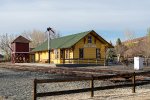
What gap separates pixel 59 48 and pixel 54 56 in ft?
12.6

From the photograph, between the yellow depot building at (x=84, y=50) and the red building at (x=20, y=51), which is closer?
the yellow depot building at (x=84, y=50)

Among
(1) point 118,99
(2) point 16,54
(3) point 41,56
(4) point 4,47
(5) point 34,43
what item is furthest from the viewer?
(5) point 34,43

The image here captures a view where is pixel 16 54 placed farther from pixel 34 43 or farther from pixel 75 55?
pixel 34 43

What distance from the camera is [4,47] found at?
115438mm

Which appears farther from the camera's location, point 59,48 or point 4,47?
point 4,47

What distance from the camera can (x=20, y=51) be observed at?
68062 millimetres

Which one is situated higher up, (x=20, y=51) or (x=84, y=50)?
(x=20, y=51)

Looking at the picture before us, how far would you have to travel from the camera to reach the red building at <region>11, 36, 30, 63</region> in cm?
6706

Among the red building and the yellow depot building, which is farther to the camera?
the red building

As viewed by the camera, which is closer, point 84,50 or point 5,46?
point 84,50

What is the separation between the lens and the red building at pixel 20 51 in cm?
6706

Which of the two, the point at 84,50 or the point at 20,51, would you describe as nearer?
the point at 84,50

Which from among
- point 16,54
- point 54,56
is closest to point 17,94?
point 54,56

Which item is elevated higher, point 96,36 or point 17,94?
point 96,36
